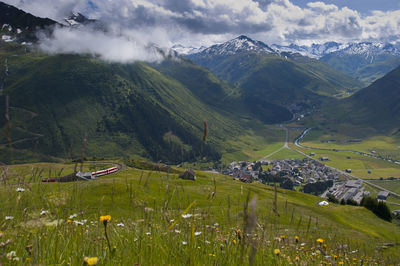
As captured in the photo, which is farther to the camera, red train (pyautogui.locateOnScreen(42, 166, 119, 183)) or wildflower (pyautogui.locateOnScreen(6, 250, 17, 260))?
red train (pyautogui.locateOnScreen(42, 166, 119, 183))

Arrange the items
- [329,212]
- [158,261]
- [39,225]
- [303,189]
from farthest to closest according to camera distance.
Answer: [303,189] → [329,212] → [39,225] → [158,261]

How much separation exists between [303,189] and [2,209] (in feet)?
685

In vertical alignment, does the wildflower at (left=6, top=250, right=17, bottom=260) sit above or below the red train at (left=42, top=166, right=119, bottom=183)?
above

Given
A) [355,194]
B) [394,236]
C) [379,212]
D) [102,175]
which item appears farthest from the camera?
[355,194]

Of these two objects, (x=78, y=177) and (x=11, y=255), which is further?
(x=78, y=177)

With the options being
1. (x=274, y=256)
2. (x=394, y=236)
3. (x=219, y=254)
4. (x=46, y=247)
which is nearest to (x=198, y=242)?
(x=219, y=254)

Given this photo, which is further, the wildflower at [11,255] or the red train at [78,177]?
the red train at [78,177]

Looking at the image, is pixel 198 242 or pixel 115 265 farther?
pixel 198 242

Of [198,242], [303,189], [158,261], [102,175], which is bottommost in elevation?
[303,189]

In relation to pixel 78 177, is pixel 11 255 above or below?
above

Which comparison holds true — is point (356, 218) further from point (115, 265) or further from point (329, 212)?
point (115, 265)

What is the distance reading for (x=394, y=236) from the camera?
2244 inches

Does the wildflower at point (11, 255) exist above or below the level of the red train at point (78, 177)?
above

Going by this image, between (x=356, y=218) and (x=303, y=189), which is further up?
(x=356, y=218)
